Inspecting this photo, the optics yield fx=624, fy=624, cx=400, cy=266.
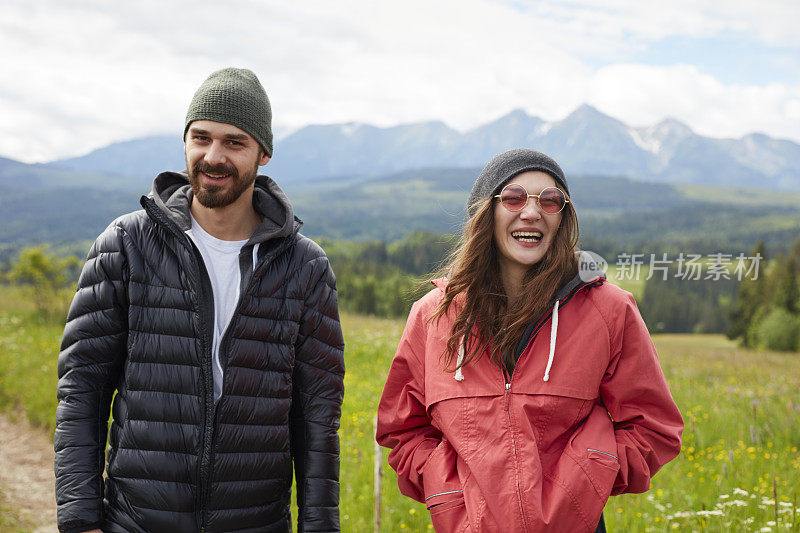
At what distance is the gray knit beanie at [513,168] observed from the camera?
256cm

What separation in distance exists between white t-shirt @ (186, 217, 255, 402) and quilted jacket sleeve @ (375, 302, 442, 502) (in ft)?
2.41

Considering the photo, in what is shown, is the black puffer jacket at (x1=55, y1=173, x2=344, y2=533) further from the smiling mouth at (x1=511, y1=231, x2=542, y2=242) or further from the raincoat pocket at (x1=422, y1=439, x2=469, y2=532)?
the smiling mouth at (x1=511, y1=231, x2=542, y2=242)

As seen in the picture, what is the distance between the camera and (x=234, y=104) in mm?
2699

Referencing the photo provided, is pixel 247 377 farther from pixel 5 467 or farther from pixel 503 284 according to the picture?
pixel 5 467

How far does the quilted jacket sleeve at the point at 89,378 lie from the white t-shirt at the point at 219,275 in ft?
1.12

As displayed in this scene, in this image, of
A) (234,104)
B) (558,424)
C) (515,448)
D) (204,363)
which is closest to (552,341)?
(558,424)

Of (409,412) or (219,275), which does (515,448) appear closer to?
(409,412)

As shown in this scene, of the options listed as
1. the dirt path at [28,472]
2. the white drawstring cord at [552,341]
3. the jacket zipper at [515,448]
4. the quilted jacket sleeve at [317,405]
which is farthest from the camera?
the dirt path at [28,472]

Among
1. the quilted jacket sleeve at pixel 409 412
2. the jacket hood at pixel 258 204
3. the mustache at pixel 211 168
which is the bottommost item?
the quilted jacket sleeve at pixel 409 412

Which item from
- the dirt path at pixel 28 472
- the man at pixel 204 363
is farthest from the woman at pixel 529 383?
the dirt path at pixel 28 472

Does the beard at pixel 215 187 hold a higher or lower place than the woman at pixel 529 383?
higher

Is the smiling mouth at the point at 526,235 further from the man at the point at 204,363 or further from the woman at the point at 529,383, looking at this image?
the man at the point at 204,363

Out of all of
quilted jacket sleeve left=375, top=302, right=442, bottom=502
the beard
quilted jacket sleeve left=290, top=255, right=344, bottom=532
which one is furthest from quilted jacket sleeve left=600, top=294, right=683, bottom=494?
the beard

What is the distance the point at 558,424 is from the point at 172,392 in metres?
1.55
